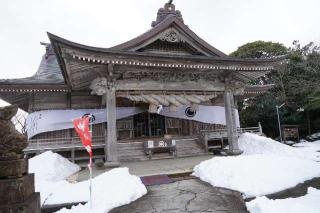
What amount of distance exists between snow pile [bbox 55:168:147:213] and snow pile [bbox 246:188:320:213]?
8.90 feet

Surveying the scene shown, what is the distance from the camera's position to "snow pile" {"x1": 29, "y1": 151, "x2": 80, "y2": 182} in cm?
841

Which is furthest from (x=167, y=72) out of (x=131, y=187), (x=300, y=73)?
(x=300, y=73)

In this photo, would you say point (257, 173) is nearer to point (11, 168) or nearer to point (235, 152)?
point (11, 168)

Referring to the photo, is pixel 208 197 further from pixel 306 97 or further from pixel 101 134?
pixel 306 97

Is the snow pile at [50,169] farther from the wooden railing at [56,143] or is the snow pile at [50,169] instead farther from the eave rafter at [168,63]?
the eave rafter at [168,63]

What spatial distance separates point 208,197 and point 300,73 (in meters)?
25.7

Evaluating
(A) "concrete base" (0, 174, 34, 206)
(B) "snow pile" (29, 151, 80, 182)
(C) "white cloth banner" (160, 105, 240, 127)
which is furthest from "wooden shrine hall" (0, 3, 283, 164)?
(A) "concrete base" (0, 174, 34, 206)

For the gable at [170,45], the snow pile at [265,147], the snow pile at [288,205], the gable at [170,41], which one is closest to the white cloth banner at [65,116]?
the snow pile at [265,147]

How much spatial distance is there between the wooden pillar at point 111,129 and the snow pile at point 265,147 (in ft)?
22.4

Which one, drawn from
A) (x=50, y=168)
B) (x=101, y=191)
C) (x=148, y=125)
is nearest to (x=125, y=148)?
(x=148, y=125)

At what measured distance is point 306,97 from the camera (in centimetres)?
2259

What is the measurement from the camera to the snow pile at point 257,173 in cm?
556

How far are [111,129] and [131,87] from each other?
2.32 meters

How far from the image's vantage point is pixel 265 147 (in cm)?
1240
